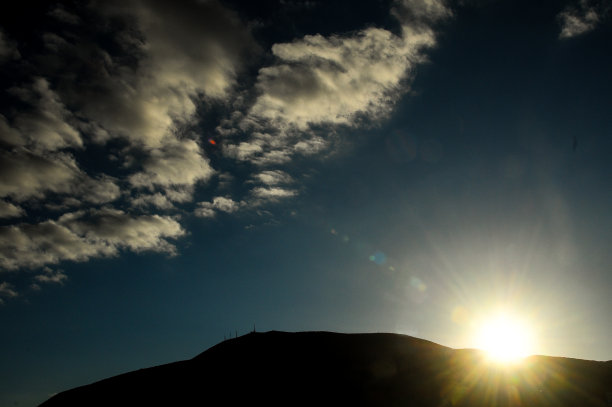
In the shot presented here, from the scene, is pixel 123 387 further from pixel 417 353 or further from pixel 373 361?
pixel 417 353

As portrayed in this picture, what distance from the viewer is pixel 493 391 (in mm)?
46219

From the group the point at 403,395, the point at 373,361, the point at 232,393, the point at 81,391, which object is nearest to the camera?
the point at 403,395

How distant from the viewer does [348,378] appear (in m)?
49.0

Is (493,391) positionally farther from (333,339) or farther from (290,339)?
(290,339)

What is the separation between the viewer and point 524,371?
168 ft

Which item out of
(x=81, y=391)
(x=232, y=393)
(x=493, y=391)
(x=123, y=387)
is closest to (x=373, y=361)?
(x=493, y=391)

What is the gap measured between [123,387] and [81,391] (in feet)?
30.8

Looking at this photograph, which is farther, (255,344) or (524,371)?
(255,344)

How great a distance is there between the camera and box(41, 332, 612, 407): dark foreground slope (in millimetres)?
45562

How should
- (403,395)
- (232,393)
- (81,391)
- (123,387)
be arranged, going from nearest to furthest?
1. (403,395)
2. (232,393)
3. (123,387)
4. (81,391)

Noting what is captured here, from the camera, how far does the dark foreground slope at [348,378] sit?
45.6 metres

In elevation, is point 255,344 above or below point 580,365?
above

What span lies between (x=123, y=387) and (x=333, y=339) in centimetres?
2795

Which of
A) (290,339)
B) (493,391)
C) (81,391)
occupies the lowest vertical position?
(493,391)
